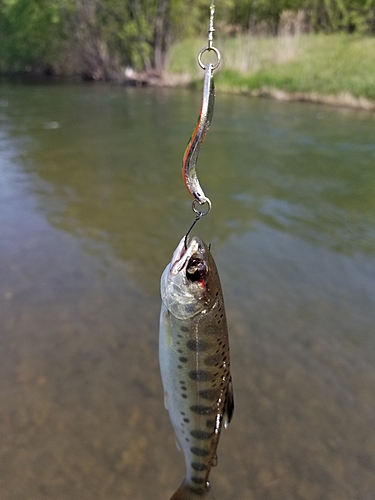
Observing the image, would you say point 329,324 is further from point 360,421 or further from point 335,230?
point 335,230

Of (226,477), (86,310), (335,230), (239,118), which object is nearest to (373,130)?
(239,118)

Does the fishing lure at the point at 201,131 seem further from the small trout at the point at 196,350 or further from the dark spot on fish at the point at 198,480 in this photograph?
the dark spot on fish at the point at 198,480

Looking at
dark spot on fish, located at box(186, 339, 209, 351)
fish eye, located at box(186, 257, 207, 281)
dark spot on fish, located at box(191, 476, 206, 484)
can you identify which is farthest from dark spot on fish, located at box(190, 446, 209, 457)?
fish eye, located at box(186, 257, 207, 281)

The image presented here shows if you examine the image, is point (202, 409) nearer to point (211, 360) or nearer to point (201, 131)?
→ point (211, 360)

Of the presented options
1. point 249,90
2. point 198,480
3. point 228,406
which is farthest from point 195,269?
point 249,90

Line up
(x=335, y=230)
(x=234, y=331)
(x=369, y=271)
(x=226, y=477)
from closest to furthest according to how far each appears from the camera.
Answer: (x=226, y=477) → (x=234, y=331) → (x=369, y=271) → (x=335, y=230)

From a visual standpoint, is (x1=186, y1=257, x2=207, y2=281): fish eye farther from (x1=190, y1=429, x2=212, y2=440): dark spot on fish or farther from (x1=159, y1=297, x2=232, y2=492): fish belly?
(x1=190, y1=429, x2=212, y2=440): dark spot on fish
